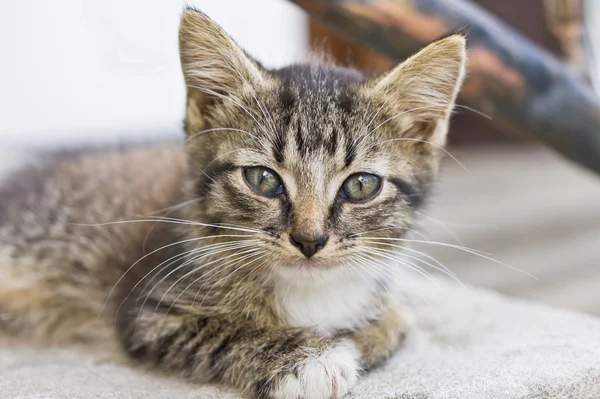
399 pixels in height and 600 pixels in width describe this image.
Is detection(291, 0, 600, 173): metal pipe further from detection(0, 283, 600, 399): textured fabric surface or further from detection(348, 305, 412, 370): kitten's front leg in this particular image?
detection(348, 305, 412, 370): kitten's front leg

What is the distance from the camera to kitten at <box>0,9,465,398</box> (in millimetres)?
1372

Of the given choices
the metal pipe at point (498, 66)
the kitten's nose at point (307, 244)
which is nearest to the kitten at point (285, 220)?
the kitten's nose at point (307, 244)

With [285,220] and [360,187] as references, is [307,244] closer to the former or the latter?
[285,220]

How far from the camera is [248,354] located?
1396 mm

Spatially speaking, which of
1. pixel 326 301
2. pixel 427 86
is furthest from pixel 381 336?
pixel 427 86

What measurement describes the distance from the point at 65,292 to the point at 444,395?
116cm

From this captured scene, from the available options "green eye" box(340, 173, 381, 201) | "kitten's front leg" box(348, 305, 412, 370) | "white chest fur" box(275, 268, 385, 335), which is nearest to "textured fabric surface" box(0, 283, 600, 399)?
"kitten's front leg" box(348, 305, 412, 370)

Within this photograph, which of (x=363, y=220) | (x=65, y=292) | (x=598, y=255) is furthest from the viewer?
(x=598, y=255)

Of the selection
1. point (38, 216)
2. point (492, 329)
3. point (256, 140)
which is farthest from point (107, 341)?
point (492, 329)

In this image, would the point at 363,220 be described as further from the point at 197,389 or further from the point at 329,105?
the point at 197,389

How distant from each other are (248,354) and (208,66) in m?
0.66

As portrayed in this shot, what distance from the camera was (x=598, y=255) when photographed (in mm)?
Answer: 3396

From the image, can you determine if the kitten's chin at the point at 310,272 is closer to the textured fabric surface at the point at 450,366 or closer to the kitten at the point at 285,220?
the kitten at the point at 285,220

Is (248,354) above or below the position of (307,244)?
below
